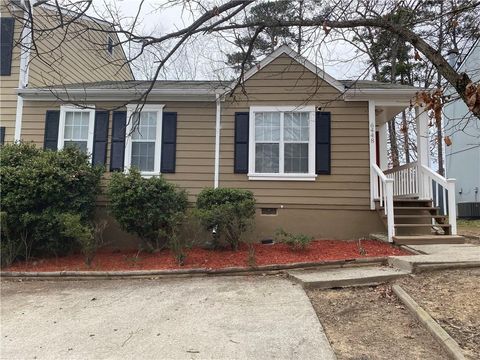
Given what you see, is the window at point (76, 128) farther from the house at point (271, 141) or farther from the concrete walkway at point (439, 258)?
the concrete walkway at point (439, 258)

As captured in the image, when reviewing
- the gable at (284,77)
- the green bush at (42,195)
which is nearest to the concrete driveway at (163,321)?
the green bush at (42,195)

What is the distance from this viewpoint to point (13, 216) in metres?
7.52

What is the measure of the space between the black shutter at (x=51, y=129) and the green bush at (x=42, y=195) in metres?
1.32

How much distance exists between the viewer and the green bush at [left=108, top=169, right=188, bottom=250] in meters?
7.79

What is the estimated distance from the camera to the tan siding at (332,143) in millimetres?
9172

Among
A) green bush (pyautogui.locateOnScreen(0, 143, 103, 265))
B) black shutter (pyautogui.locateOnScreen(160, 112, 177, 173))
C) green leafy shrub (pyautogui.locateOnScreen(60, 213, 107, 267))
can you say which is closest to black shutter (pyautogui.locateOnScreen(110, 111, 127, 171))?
black shutter (pyautogui.locateOnScreen(160, 112, 177, 173))

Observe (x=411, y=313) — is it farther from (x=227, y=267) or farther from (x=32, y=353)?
(x=32, y=353)

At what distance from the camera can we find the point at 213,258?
764 cm

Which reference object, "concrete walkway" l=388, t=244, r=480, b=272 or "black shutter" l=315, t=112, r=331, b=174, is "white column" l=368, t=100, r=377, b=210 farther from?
"concrete walkway" l=388, t=244, r=480, b=272

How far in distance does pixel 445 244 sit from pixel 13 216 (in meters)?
7.98

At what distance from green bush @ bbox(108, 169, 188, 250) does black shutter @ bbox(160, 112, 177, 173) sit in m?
1.29

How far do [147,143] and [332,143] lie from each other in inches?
165

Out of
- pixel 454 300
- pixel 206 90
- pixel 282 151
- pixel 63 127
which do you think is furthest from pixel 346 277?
pixel 63 127

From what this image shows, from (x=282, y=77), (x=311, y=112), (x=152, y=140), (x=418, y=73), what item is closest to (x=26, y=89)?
(x=152, y=140)
